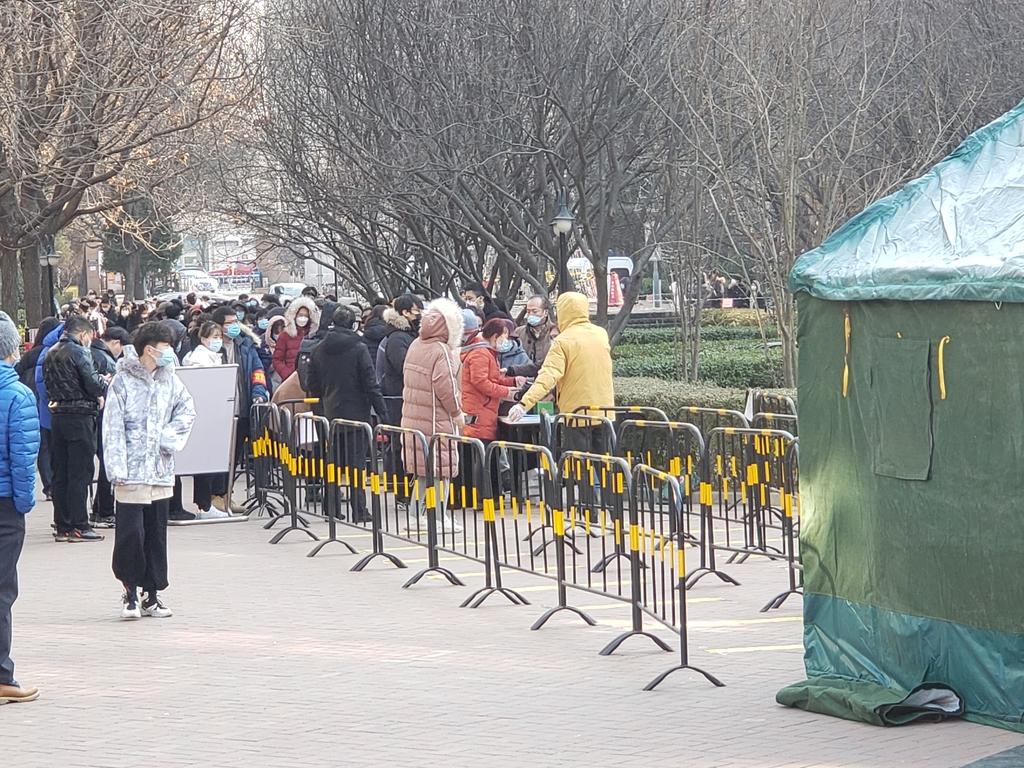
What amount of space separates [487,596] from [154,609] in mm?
2216

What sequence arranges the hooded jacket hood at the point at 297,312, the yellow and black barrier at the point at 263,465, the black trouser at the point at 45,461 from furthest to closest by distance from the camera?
1. the hooded jacket hood at the point at 297,312
2. the black trouser at the point at 45,461
3. the yellow and black barrier at the point at 263,465

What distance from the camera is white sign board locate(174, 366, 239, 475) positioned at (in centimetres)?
1421

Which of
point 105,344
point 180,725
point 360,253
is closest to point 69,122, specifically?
point 105,344

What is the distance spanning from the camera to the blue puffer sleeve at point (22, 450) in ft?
25.5

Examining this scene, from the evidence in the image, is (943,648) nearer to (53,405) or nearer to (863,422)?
(863,422)

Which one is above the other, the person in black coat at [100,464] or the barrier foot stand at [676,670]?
the person in black coat at [100,464]

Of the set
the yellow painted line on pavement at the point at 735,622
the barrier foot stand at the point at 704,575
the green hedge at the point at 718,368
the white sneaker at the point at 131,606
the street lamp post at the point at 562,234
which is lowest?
the yellow painted line on pavement at the point at 735,622

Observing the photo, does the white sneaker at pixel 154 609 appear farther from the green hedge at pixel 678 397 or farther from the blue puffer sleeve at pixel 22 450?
the green hedge at pixel 678 397

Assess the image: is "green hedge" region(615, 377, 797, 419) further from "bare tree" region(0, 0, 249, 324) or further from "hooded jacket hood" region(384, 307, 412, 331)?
"bare tree" region(0, 0, 249, 324)

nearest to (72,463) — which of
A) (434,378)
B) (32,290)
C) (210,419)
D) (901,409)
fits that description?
(210,419)

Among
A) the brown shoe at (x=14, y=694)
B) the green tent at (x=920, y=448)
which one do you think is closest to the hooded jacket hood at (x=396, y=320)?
the brown shoe at (x=14, y=694)

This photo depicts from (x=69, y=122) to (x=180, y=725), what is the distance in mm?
16702

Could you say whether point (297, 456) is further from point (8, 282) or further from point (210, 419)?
point (8, 282)

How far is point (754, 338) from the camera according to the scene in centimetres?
3756
